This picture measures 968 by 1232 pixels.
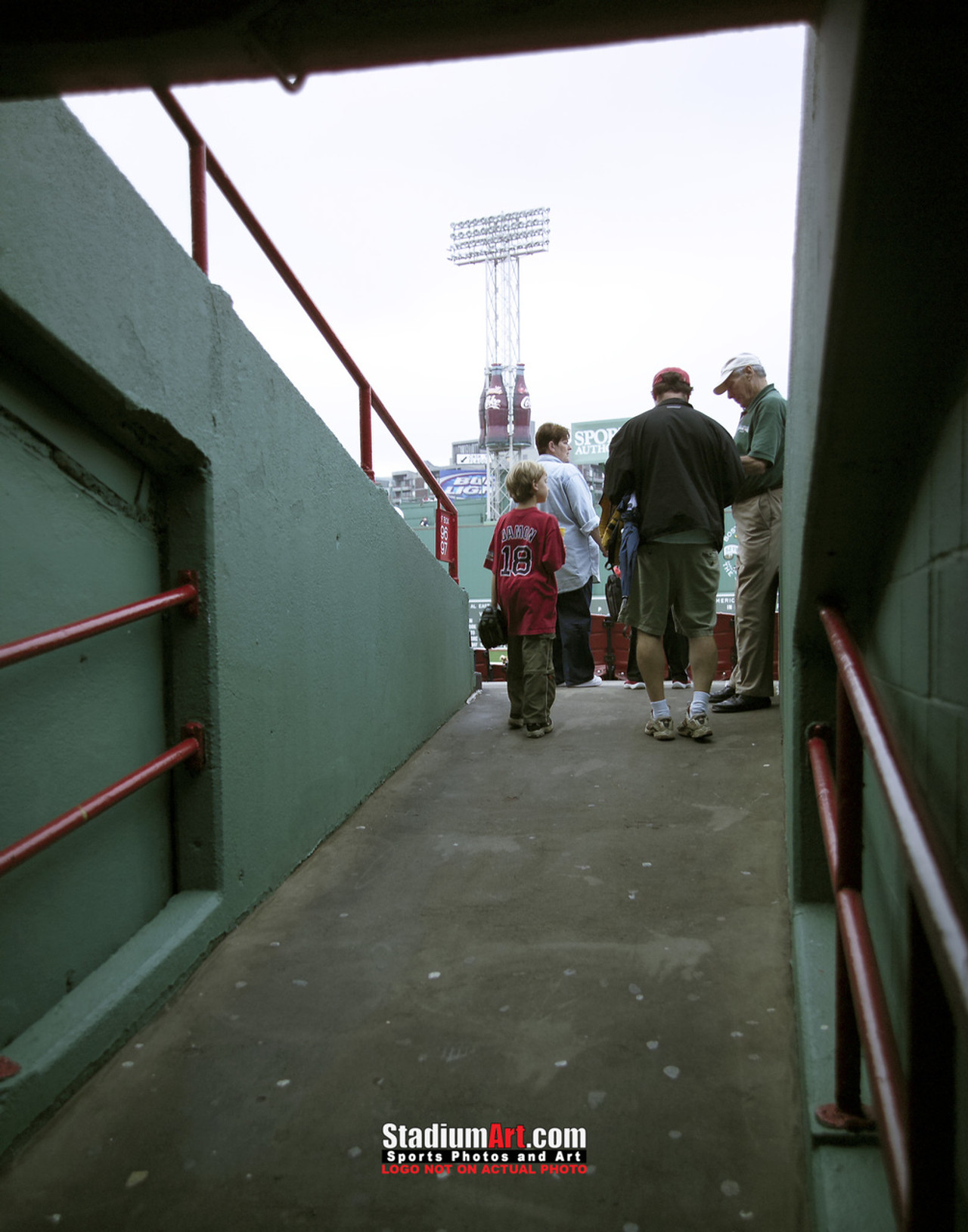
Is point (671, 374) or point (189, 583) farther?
point (671, 374)

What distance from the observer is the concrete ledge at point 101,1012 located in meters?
1.75

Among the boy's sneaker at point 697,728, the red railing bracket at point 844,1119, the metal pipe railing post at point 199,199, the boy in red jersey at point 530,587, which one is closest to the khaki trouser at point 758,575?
the boy's sneaker at point 697,728

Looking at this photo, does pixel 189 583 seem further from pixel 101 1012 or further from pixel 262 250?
pixel 262 250

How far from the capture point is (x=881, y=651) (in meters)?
1.70

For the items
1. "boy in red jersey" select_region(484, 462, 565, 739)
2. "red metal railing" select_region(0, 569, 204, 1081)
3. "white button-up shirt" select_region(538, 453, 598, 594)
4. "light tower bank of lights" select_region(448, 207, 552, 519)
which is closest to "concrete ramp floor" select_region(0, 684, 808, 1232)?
"red metal railing" select_region(0, 569, 204, 1081)

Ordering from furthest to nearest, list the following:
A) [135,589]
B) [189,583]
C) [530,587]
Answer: [530,587], [189,583], [135,589]

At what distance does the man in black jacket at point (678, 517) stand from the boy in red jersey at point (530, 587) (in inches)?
20.9

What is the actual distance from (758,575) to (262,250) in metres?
2.78

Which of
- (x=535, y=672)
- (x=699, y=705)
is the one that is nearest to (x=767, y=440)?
(x=699, y=705)

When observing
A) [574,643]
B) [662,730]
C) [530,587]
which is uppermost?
[530,587]

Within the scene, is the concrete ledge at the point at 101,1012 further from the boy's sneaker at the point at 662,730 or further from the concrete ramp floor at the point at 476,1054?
the boy's sneaker at the point at 662,730

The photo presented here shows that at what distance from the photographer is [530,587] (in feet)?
15.3

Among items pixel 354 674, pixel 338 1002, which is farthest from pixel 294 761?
pixel 338 1002

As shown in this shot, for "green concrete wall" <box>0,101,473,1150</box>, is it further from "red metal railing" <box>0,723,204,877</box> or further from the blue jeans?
the blue jeans
